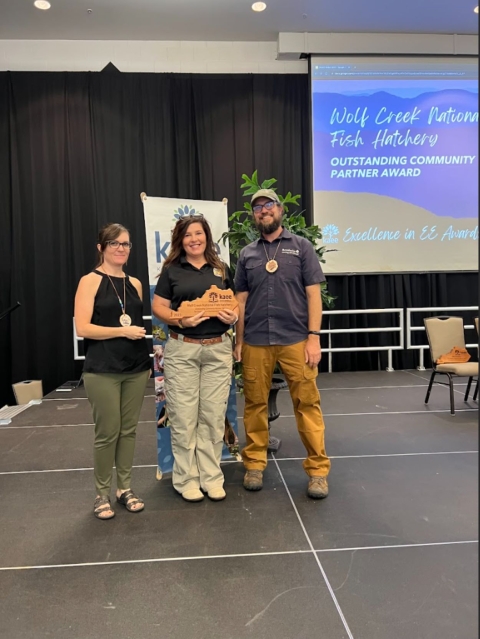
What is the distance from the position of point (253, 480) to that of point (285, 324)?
0.87 metres

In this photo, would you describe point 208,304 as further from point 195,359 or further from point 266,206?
point 266,206

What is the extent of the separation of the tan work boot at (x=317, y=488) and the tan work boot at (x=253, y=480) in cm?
27

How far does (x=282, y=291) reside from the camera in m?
2.49

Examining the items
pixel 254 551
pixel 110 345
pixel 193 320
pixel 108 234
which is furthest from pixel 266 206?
pixel 254 551

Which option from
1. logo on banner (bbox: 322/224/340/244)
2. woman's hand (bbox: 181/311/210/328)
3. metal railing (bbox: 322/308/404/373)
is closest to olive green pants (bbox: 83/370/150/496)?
woman's hand (bbox: 181/311/210/328)

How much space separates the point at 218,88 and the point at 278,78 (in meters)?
0.80

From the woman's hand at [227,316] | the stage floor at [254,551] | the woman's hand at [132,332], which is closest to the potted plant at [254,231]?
the stage floor at [254,551]

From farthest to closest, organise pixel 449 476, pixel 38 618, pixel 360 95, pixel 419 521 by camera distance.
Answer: pixel 360 95, pixel 449 476, pixel 419 521, pixel 38 618

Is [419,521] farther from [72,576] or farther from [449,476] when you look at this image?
[72,576]

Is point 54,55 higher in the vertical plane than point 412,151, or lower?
higher

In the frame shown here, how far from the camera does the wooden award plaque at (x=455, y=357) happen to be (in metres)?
4.21

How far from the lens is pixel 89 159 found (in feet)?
20.1

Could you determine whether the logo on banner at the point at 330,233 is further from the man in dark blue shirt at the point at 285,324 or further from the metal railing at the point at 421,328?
the man in dark blue shirt at the point at 285,324

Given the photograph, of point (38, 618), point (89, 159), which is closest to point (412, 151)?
point (89, 159)
